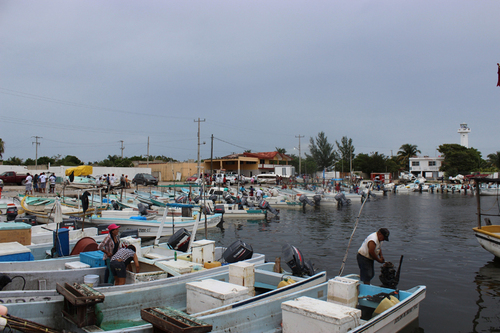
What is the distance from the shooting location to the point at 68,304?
579 centimetres

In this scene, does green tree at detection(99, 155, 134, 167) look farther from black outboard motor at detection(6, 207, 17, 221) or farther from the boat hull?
the boat hull

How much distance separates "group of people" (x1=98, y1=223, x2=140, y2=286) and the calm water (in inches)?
259

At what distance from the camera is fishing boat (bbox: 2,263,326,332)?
5.66 metres

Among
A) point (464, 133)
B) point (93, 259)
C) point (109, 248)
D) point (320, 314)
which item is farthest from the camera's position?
point (464, 133)

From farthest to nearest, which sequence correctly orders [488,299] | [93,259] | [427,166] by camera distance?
[427,166], [488,299], [93,259]

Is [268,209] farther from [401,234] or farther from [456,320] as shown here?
[456,320]

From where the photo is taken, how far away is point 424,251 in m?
15.5

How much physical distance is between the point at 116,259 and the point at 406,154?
334ft

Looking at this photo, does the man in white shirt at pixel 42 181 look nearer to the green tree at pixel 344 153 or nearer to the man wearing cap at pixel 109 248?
the man wearing cap at pixel 109 248

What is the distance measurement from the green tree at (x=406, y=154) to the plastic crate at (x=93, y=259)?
97.9 metres

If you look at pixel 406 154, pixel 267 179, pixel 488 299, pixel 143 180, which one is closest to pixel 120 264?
pixel 488 299

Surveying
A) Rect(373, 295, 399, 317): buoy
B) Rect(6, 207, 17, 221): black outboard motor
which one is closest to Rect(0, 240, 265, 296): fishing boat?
Rect(373, 295, 399, 317): buoy

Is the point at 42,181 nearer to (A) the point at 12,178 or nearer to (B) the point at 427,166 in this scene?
(A) the point at 12,178

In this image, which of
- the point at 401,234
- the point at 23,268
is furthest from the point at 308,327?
the point at 401,234
